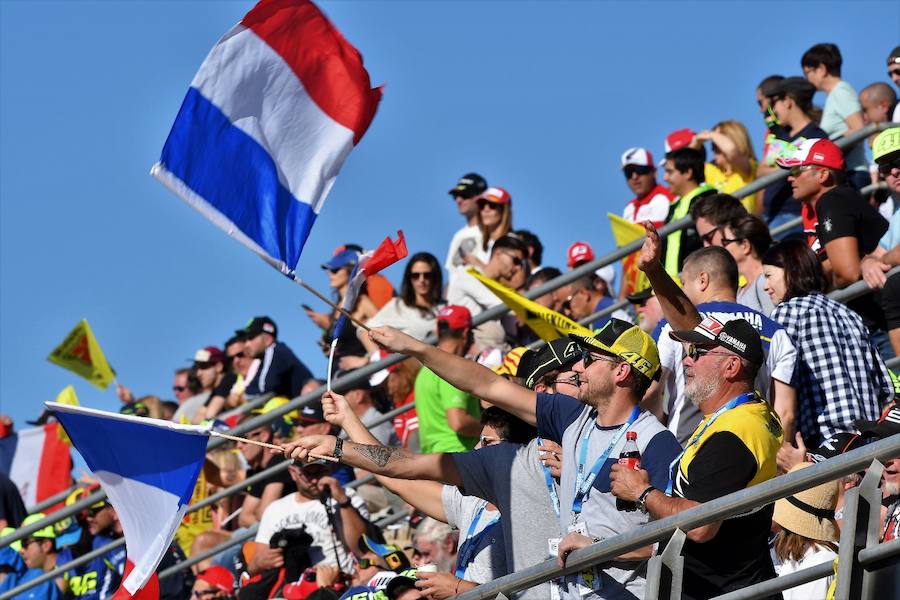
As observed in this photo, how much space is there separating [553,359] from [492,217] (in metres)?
5.93

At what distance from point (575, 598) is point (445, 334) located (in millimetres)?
4585

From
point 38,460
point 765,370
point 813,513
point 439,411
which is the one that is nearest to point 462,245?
point 439,411

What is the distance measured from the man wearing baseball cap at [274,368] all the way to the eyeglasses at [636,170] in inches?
122

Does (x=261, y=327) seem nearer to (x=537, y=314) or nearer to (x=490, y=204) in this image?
(x=490, y=204)

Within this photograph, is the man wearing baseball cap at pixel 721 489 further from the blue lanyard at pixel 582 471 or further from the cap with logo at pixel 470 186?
the cap with logo at pixel 470 186

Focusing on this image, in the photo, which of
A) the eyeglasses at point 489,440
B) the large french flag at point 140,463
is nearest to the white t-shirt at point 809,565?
the eyeglasses at point 489,440

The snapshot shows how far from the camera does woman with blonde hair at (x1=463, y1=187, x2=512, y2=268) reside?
12938 millimetres

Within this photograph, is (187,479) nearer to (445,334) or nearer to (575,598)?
(575,598)

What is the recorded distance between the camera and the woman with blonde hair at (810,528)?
240 inches

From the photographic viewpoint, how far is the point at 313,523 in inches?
372

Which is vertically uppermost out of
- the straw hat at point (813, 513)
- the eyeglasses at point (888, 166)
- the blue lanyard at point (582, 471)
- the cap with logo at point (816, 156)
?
the cap with logo at point (816, 156)

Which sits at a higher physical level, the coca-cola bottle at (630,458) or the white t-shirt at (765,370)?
the white t-shirt at (765,370)

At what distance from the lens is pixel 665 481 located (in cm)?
569

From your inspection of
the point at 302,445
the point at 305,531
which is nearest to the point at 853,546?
the point at 302,445
